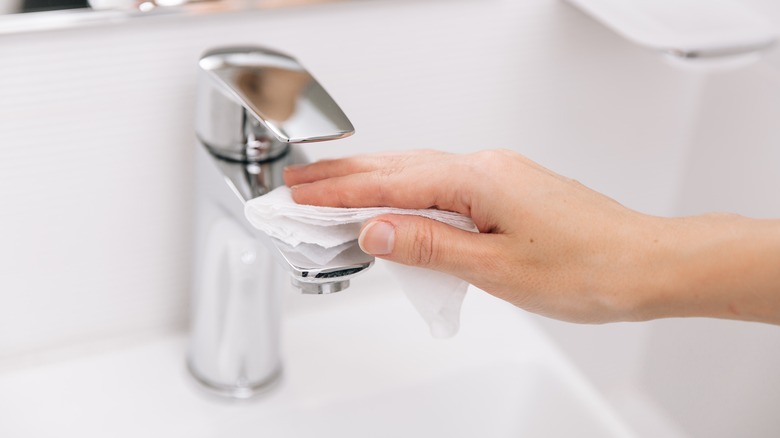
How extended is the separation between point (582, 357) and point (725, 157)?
0.23 metres

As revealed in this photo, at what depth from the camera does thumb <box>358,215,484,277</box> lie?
1.63ft

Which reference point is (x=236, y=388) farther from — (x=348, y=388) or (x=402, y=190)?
(x=402, y=190)

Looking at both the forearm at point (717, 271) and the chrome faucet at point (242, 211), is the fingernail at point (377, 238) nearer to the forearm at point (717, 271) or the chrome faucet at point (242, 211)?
the chrome faucet at point (242, 211)

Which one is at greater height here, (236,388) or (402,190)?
(402,190)

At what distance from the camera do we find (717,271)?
509 mm

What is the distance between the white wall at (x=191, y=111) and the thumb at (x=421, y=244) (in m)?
0.20

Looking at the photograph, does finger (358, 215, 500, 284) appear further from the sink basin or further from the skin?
the sink basin

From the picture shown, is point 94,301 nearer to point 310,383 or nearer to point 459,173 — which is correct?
point 310,383

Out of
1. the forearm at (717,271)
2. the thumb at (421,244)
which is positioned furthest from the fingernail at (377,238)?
the forearm at (717,271)

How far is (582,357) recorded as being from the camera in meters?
Answer: 0.89

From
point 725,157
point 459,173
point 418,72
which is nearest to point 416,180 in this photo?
point 459,173

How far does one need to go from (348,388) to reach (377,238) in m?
0.22

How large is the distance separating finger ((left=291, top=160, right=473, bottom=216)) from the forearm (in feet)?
0.37

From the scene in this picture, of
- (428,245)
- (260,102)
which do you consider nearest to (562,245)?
(428,245)
